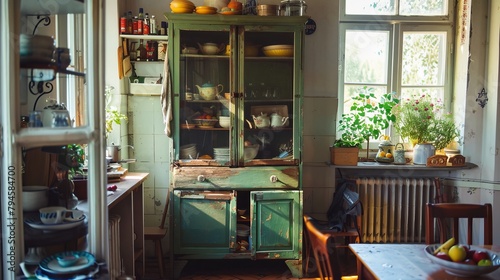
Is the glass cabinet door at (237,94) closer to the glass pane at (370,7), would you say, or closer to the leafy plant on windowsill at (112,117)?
the leafy plant on windowsill at (112,117)

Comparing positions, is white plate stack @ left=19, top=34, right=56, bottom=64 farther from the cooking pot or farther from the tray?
the tray

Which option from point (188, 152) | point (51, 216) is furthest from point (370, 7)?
point (51, 216)

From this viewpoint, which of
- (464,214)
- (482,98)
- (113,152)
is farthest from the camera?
(482,98)

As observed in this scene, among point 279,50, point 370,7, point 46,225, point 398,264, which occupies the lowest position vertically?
point 398,264

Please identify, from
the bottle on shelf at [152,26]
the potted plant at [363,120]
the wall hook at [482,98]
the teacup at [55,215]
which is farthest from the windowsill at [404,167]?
the teacup at [55,215]

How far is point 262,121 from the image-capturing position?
355cm

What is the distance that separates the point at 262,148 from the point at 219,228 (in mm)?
700

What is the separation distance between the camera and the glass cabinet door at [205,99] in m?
3.46

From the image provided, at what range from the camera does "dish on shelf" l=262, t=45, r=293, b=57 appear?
3.51 metres

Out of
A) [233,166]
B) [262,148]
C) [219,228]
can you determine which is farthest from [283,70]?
[219,228]

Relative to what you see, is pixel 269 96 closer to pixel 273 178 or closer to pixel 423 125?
pixel 273 178

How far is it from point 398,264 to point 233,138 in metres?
1.79

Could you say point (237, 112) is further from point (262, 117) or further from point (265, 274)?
point (265, 274)

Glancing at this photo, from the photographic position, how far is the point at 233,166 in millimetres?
3461
